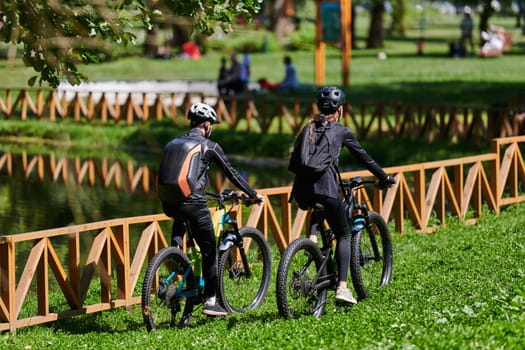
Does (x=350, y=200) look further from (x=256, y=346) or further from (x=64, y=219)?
(x=64, y=219)

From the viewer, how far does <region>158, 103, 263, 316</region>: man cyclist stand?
8.91 meters

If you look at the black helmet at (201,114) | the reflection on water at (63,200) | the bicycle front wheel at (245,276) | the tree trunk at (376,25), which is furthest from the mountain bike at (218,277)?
the tree trunk at (376,25)

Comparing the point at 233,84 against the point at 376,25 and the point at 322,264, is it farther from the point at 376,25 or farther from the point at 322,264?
the point at 376,25

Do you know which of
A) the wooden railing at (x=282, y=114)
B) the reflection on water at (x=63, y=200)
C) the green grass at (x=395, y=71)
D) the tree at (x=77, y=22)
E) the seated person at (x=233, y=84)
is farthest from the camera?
the green grass at (x=395, y=71)

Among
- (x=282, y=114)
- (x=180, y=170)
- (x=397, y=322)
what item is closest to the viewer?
(x=397, y=322)

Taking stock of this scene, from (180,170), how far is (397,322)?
1.88 meters

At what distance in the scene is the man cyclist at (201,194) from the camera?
29.2 ft

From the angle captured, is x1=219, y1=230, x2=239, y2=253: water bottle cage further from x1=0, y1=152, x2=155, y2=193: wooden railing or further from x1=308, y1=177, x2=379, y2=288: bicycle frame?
x1=0, y1=152, x2=155, y2=193: wooden railing

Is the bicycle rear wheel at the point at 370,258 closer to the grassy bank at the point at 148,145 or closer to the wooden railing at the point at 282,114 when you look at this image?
the wooden railing at the point at 282,114

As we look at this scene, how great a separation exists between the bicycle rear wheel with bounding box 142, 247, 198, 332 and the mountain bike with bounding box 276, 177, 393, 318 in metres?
0.74

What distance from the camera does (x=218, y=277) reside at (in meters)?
9.29

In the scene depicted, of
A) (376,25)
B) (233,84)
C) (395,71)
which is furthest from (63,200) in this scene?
(376,25)

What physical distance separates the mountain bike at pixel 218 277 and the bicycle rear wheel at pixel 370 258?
74cm

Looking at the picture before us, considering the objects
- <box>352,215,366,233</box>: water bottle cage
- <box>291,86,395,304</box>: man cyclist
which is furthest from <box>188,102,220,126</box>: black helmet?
<box>352,215,366,233</box>: water bottle cage
